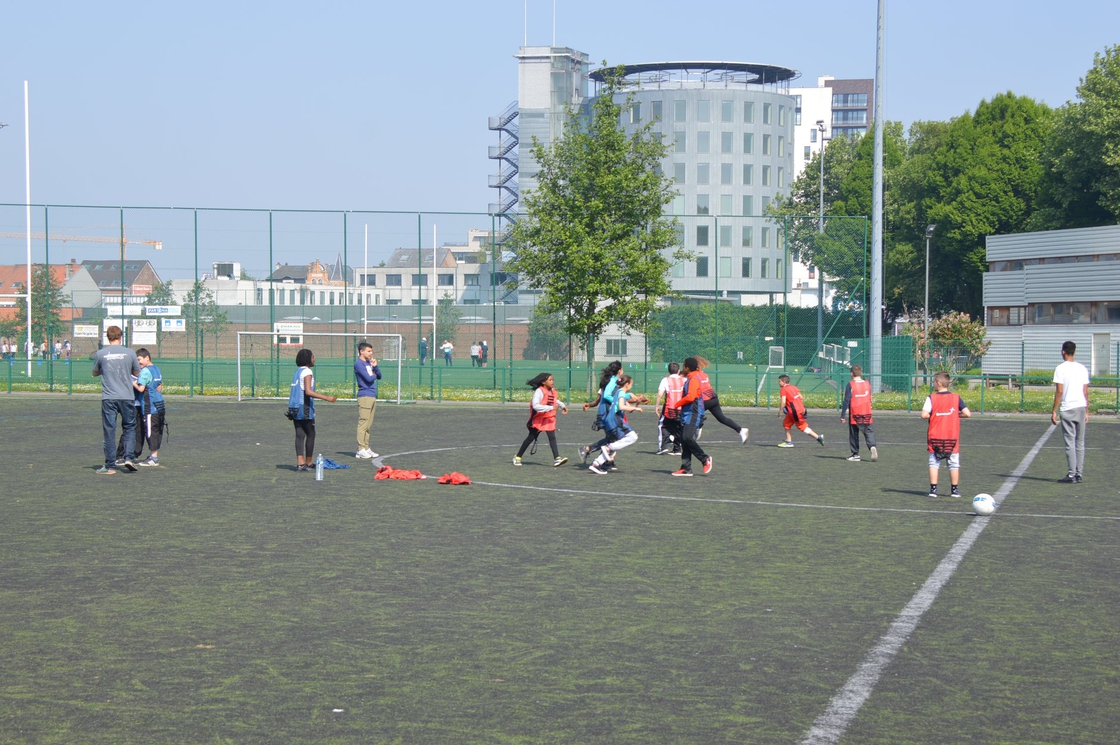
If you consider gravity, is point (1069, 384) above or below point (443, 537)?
above

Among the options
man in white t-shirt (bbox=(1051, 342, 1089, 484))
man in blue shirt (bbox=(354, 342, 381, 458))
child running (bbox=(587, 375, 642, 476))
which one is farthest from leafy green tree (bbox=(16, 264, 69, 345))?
man in white t-shirt (bbox=(1051, 342, 1089, 484))

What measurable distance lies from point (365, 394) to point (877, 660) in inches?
543

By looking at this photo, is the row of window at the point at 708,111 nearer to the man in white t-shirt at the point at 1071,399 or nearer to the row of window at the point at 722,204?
the row of window at the point at 722,204

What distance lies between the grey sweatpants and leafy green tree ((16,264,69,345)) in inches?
1403

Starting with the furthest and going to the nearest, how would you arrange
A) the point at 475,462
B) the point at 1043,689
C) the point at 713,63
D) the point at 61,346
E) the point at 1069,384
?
the point at 713,63 < the point at 61,346 < the point at 475,462 < the point at 1069,384 < the point at 1043,689

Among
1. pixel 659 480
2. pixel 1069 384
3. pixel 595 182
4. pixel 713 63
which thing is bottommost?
pixel 659 480

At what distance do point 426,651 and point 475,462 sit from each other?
1204 cm

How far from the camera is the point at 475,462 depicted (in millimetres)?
19359

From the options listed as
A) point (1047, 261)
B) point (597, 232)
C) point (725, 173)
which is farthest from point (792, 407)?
point (725, 173)

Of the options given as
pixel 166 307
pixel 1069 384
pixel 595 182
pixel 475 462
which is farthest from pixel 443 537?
pixel 166 307

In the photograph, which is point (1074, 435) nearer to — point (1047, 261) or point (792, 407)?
point (792, 407)

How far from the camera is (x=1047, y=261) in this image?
5634 centimetres

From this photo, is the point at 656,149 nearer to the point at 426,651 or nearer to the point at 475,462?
the point at 475,462

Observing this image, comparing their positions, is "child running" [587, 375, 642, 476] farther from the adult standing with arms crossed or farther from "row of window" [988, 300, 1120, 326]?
"row of window" [988, 300, 1120, 326]
